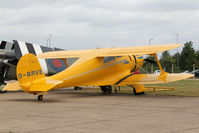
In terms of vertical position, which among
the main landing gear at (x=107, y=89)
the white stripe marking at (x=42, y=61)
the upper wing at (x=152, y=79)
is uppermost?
the white stripe marking at (x=42, y=61)

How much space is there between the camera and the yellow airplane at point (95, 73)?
510 inches

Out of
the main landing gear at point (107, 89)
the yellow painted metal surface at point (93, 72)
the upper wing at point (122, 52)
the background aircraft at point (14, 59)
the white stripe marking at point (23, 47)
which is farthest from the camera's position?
the white stripe marking at point (23, 47)

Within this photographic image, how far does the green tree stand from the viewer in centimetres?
6719

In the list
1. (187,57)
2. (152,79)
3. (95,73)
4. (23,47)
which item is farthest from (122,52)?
(187,57)

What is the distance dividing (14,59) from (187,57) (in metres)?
56.7

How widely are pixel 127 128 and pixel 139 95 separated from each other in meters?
9.96

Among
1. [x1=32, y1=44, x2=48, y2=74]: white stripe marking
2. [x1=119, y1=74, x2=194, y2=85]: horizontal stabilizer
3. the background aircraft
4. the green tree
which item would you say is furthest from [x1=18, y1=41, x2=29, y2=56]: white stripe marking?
the green tree

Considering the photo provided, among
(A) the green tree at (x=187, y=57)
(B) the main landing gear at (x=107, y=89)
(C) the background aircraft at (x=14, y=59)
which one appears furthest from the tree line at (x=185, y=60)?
(B) the main landing gear at (x=107, y=89)

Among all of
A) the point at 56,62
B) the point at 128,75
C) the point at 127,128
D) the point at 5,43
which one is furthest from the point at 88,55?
the point at 127,128

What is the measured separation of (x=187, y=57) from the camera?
7075 centimetres

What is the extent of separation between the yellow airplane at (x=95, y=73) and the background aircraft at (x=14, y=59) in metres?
2.15

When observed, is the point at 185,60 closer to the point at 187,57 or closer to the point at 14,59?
the point at 187,57

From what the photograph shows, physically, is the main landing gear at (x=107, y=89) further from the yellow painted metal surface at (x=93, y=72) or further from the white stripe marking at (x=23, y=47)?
the white stripe marking at (x=23, y=47)

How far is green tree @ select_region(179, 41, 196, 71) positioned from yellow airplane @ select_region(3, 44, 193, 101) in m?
50.6
